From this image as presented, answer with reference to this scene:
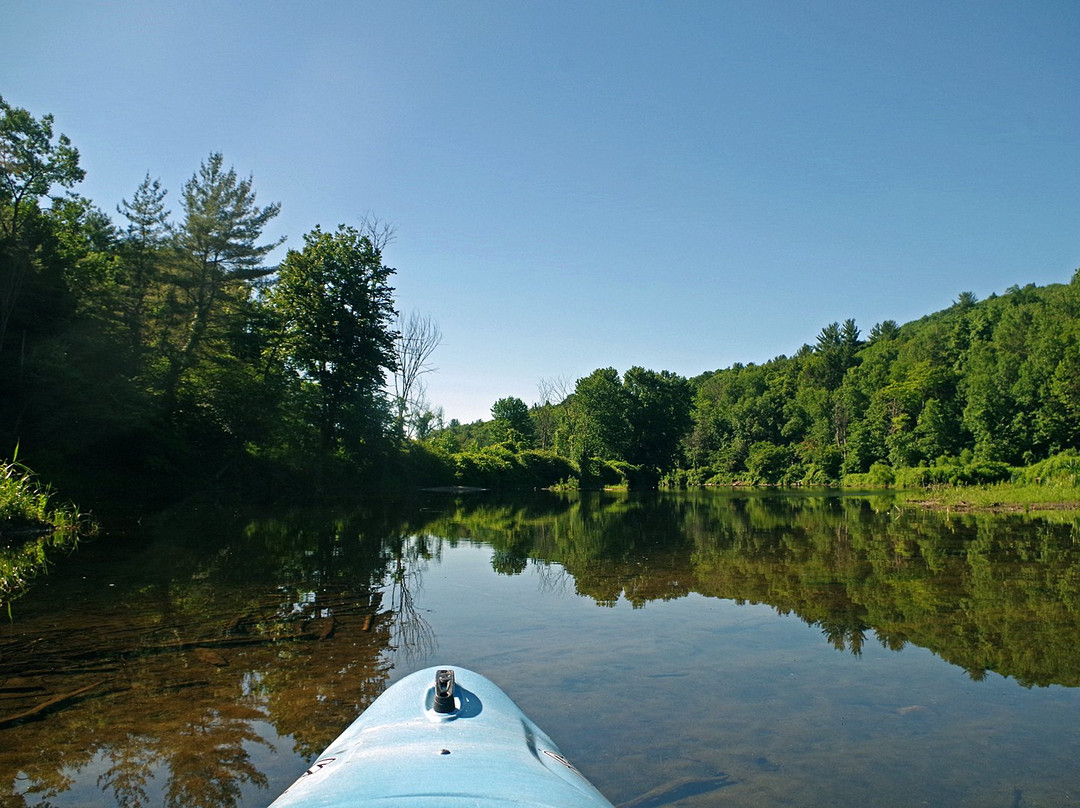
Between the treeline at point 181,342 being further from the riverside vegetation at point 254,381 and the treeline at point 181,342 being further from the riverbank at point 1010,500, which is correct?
the riverbank at point 1010,500

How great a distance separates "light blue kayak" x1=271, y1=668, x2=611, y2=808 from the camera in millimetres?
1630

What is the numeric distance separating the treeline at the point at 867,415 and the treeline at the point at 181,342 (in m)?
15.3

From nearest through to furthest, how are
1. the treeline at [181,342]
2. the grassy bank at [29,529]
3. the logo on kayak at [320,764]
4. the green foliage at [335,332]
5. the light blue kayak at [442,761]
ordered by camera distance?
the light blue kayak at [442,761] → the logo on kayak at [320,764] → the grassy bank at [29,529] → the treeline at [181,342] → the green foliage at [335,332]

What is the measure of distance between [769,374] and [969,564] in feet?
355

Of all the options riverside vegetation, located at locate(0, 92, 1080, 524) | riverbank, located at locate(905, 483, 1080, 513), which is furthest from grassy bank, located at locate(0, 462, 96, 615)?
riverbank, located at locate(905, 483, 1080, 513)

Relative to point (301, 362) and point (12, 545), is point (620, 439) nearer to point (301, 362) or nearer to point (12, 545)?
point (301, 362)

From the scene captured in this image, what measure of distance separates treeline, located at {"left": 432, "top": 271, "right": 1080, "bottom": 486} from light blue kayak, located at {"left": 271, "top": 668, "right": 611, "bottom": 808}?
133 ft

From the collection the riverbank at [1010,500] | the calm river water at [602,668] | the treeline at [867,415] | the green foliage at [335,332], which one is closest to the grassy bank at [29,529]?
the calm river water at [602,668]

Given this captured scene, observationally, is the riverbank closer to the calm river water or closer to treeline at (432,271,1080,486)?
treeline at (432,271,1080,486)

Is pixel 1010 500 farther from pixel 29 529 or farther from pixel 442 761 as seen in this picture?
pixel 29 529

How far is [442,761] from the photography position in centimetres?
188

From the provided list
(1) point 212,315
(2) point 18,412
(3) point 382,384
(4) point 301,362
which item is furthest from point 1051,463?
(2) point 18,412

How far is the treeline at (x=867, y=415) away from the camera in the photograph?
156 feet

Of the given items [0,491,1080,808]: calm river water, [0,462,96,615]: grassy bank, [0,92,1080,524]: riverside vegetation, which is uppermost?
[0,92,1080,524]: riverside vegetation
